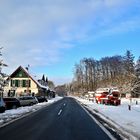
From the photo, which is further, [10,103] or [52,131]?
[10,103]

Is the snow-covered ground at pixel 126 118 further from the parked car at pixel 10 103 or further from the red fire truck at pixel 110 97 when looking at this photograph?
the red fire truck at pixel 110 97

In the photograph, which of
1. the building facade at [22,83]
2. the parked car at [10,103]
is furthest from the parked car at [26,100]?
the building facade at [22,83]

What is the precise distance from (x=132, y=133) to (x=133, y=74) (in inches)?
3004

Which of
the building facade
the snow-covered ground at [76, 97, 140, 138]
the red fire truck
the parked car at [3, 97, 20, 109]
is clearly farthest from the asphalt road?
the building facade

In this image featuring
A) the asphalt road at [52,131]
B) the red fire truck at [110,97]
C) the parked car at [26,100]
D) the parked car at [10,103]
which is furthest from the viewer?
the red fire truck at [110,97]

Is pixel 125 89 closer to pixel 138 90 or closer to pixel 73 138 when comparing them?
pixel 138 90

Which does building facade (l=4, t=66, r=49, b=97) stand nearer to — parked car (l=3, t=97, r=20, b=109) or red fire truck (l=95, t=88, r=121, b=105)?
red fire truck (l=95, t=88, r=121, b=105)

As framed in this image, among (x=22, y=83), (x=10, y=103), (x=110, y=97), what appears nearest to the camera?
(x=10, y=103)

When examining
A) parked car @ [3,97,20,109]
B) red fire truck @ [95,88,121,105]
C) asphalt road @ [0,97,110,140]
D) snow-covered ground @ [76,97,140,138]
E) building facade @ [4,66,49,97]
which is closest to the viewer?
asphalt road @ [0,97,110,140]

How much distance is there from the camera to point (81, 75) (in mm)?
144375

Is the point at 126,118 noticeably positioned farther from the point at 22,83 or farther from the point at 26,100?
the point at 22,83

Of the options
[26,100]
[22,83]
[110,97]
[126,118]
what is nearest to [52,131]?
[126,118]

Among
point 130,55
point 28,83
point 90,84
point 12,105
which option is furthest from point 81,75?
point 12,105

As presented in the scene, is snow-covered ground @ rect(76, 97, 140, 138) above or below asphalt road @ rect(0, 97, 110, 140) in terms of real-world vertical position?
above
